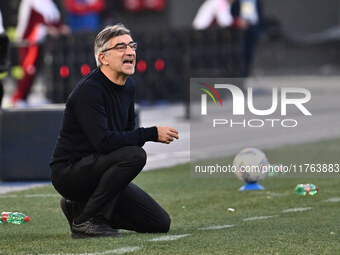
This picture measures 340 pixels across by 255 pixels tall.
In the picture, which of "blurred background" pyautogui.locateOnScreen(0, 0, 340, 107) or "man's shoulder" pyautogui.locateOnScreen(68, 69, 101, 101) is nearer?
"man's shoulder" pyautogui.locateOnScreen(68, 69, 101, 101)

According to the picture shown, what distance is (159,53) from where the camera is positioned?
2336 centimetres

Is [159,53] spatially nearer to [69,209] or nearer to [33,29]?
[33,29]

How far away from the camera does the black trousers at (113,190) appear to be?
7555 mm

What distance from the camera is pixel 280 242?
24.1 ft

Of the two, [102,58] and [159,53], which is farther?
[159,53]

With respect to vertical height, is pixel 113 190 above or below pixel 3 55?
below

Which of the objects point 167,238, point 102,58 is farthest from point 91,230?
point 102,58

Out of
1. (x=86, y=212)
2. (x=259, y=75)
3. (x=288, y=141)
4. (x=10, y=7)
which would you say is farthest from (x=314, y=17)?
(x=86, y=212)

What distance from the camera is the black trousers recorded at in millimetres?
7555

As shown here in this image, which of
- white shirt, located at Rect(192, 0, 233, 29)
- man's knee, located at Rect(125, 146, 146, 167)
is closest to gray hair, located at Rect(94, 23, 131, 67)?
man's knee, located at Rect(125, 146, 146, 167)

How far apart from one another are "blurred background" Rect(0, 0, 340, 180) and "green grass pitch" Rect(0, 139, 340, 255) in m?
0.96

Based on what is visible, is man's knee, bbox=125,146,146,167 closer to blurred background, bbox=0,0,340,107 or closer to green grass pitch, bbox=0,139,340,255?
green grass pitch, bbox=0,139,340,255

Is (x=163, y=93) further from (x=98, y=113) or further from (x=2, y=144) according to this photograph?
(x=98, y=113)

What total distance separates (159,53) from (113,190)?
15891 millimetres
